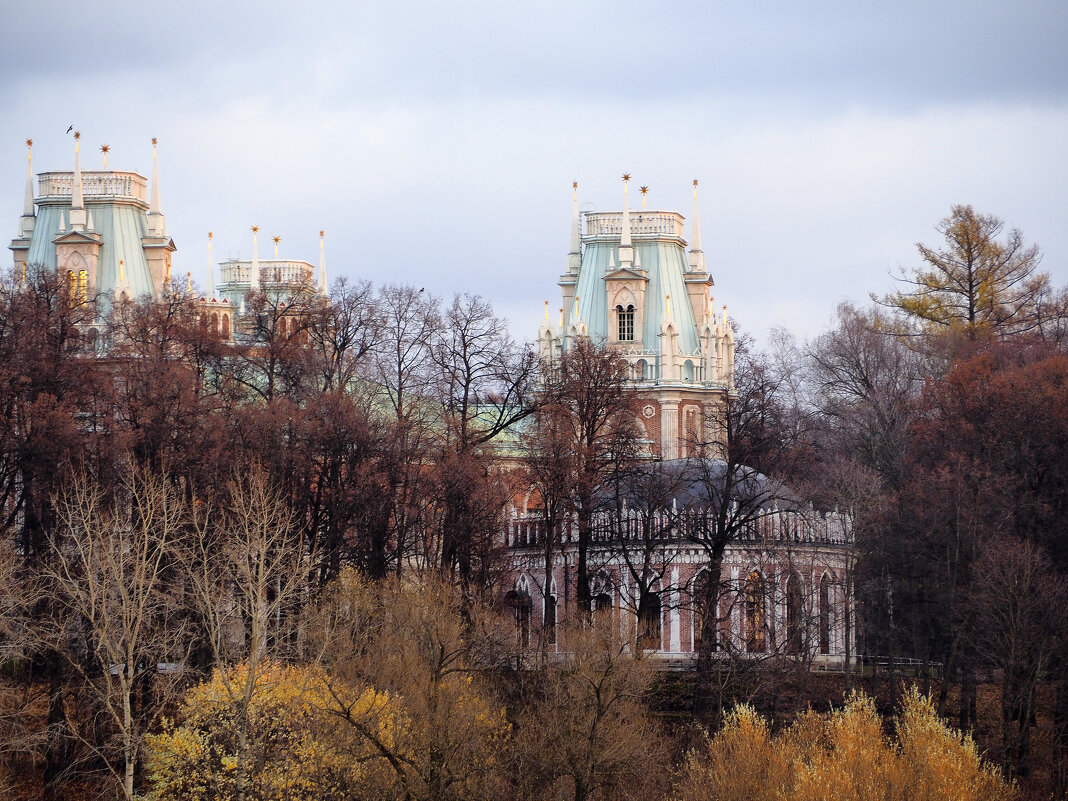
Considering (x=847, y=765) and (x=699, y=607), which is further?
(x=699, y=607)

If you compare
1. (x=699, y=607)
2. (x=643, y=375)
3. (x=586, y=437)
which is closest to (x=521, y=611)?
(x=586, y=437)

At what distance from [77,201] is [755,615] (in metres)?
41.6

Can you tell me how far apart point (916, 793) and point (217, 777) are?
15.5 metres

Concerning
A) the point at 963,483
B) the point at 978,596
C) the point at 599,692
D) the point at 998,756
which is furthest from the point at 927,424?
the point at 599,692

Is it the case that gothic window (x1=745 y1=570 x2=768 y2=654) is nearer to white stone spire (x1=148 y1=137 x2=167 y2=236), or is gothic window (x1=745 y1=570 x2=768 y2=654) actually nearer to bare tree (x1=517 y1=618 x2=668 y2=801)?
bare tree (x1=517 y1=618 x2=668 y2=801)

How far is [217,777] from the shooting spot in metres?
47.6

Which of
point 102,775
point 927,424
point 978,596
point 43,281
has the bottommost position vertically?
point 102,775

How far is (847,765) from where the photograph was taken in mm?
45156

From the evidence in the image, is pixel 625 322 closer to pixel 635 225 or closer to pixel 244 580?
pixel 635 225

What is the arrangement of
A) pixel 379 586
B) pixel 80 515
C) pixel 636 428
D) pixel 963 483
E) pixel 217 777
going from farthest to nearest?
pixel 636 428, pixel 963 483, pixel 379 586, pixel 80 515, pixel 217 777

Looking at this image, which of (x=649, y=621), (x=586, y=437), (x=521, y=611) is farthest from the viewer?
(x=521, y=611)

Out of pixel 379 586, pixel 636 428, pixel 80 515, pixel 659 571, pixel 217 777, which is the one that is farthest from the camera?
pixel 636 428

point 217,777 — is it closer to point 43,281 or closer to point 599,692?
point 599,692

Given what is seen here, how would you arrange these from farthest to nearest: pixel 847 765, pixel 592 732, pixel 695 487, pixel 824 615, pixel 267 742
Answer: pixel 695 487 → pixel 824 615 → pixel 267 742 → pixel 592 732 → pixel 847 765
